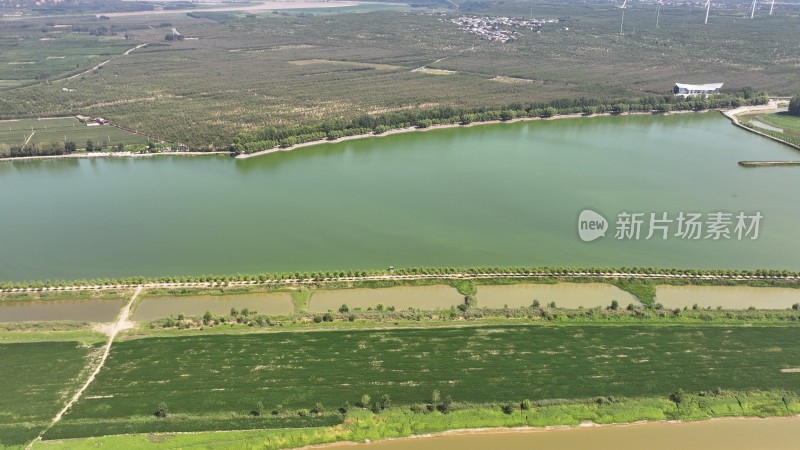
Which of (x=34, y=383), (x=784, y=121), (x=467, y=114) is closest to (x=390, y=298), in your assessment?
(x=34, y=383)

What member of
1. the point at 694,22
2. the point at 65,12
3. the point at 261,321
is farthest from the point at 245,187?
the point at 65,12

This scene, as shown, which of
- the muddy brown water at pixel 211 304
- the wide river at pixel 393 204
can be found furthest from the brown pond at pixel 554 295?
the muddy brown water at pixel 211 304

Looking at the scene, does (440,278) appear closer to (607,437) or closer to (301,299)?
(301,299)

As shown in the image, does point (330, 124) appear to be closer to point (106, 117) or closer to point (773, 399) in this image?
point (106, 117)

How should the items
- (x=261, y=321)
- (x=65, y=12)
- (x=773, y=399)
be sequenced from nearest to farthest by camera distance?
(x=773, y=399) → (x=261, y=321) → (x=65, y=12)

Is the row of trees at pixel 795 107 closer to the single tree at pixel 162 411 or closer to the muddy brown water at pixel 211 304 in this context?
the muddy brown water at pixel 211 304

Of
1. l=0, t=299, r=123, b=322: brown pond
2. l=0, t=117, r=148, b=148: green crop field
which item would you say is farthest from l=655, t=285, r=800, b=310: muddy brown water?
l=0, t=117, r=148, b=148: green crop field
